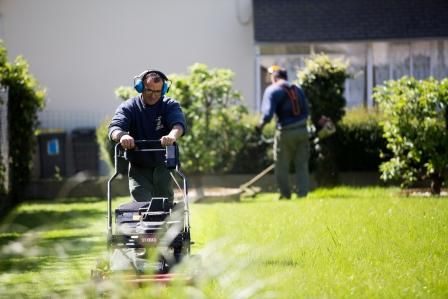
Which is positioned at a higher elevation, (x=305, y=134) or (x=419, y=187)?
(x=305, y=134)

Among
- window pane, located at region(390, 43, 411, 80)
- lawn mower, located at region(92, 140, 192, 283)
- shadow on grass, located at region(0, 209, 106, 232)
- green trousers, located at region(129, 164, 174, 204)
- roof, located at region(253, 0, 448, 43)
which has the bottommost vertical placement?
shadow on grass, located at region(0, 209, 106, 232)

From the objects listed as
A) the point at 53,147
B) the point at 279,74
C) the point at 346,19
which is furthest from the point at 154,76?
the point at 346,19

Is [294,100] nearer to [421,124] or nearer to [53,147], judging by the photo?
[421,124]

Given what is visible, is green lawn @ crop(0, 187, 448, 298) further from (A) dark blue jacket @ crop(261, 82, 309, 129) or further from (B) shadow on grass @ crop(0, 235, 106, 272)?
(A) dark blue jacket @ crop(261, 82, 309, 129)

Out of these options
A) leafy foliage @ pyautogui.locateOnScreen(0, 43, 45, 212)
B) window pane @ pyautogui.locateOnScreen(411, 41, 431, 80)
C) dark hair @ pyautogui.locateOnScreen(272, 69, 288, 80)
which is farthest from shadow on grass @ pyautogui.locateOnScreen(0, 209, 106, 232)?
window pane @ pyautogui.locateOnScreen(411, 41, 431, 80)

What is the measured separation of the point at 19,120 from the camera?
18422 millimetres

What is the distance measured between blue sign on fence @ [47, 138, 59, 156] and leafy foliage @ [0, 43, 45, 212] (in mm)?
4379

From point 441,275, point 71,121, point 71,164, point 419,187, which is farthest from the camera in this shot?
point 71,121

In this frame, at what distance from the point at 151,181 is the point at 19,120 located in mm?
9159

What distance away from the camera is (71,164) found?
953 inches

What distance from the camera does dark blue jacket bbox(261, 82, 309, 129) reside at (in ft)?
54.3

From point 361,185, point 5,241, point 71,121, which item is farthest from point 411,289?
point 71,121

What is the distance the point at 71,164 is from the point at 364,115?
281 inches

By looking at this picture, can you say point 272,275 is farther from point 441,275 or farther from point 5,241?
point 5,241
